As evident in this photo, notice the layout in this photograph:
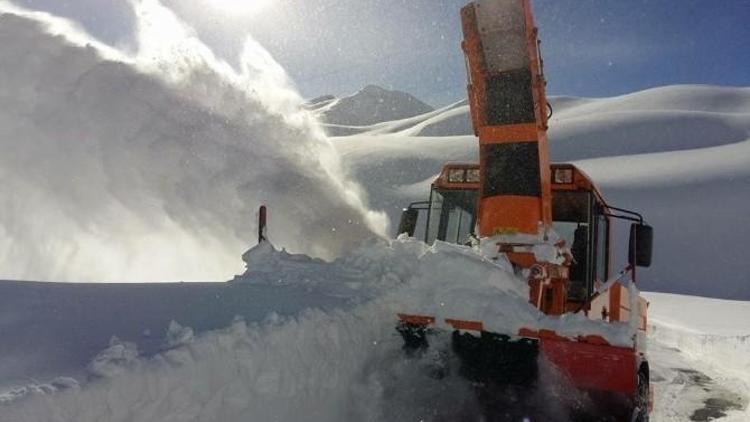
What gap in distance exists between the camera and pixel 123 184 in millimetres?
11820

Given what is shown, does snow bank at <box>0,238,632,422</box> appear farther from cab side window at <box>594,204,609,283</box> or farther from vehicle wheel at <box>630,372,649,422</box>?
cab side window at <box>594,204,609,283</box>

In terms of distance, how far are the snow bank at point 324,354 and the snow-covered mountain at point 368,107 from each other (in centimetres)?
13067

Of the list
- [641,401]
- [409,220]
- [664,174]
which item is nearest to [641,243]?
[641,401]

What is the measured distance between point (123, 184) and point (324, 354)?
30.1ft

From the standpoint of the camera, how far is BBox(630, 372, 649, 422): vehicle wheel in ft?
14.6

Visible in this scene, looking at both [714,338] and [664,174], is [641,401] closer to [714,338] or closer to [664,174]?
[714,338]

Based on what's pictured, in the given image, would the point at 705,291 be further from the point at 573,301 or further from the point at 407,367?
the point at 407,367

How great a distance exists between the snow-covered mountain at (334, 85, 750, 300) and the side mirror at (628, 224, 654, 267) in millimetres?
16351

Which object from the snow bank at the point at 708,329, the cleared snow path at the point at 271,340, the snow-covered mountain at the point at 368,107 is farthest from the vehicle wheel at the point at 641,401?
the snow-covered mountain at the point at 368,107

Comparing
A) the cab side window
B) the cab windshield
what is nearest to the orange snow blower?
the cab side window

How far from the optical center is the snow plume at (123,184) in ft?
38.3

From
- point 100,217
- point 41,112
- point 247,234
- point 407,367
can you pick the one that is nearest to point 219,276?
point 247,234

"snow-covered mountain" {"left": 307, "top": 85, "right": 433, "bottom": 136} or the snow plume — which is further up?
"snow-covered mountain" {"left": 307, "top": 85, "right": 433, "bottom": 136}

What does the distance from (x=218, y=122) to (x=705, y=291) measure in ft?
56.3
